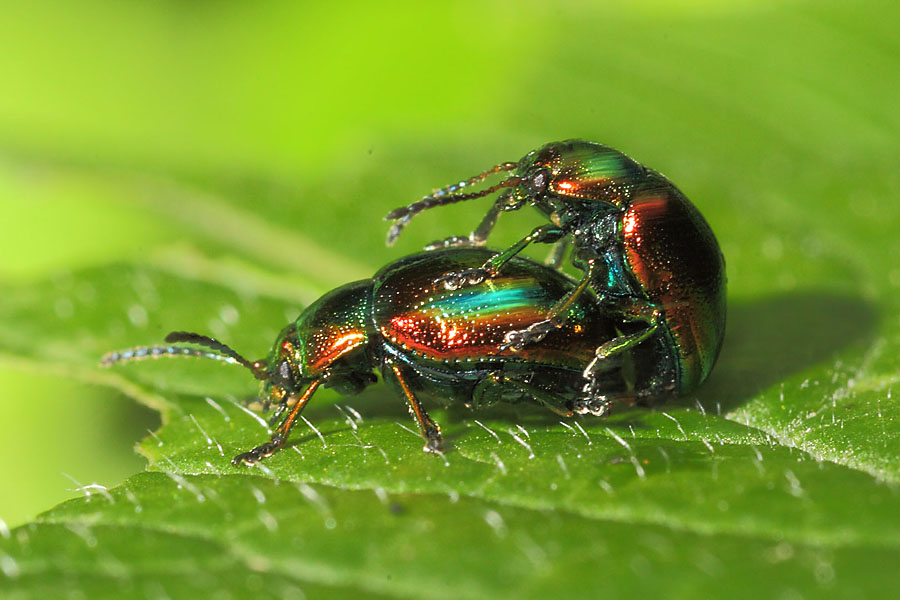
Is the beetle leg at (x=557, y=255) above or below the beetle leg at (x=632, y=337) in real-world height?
above

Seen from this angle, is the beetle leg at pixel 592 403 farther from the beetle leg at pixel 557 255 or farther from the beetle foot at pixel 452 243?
the beetle foot at pixel 452 243

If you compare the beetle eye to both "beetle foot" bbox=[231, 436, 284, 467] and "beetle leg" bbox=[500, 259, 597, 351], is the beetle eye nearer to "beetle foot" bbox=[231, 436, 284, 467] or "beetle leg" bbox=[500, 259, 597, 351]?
"beetle leg" bbox=[500, 259, 597, 351]

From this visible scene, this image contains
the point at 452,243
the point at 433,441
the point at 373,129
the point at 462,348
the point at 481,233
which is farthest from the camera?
the point at 373,129

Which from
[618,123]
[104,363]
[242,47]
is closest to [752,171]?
[618,123]

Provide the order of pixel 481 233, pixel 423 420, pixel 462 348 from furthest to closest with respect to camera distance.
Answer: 1. pixel 481 233
2. pixel 462 348
3. pixel 423 420

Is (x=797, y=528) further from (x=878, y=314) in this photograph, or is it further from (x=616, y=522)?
(x=878, y=314)

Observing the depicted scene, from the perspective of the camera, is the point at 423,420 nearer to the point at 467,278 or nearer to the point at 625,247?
the point at 467,278

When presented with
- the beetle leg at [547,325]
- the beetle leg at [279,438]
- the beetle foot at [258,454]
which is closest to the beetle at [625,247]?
the beetle leg at [547,325]

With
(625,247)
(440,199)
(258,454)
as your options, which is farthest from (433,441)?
(625,247)
